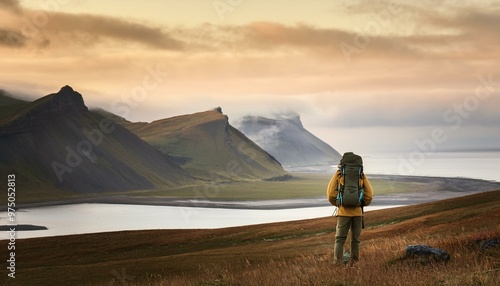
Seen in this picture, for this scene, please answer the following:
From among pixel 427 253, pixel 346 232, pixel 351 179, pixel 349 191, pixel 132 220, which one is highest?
pixel 132 220

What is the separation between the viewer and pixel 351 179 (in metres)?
18.9

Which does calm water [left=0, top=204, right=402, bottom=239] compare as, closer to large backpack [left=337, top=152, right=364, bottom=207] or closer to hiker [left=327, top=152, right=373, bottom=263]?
hiker [left=327, top=152, right=373, bottom=263]

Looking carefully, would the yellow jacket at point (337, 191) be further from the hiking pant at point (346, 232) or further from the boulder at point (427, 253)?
the boulder at point (427, 253)

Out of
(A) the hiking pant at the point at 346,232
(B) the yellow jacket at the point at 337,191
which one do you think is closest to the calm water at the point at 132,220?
(A) the hiking pant at the point at 346,232

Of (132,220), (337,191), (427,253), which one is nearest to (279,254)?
(427,253)

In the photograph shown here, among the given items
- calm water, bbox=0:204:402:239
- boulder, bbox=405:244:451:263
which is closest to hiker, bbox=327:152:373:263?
boulder, bbox=405:244:451:263

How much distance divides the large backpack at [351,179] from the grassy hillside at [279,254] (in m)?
2.06

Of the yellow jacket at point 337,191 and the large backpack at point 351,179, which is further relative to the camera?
the yellow jacket at point 337,191

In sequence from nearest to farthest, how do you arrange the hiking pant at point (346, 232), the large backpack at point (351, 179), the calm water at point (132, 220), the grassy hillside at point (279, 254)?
the grassy hillside at point (279, 254) < the large backpack at point (351, 179) < the hiking pant at point (346, 232) < the calm water at point (132, 220)

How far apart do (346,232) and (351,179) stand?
6.36 feet

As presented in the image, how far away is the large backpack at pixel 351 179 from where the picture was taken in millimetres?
18828

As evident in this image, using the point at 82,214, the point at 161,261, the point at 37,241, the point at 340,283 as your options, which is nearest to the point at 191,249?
the point at 161,261

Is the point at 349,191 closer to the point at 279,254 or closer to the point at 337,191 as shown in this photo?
the point at 337,191

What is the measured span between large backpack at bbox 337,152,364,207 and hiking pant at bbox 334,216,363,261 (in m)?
0.76
